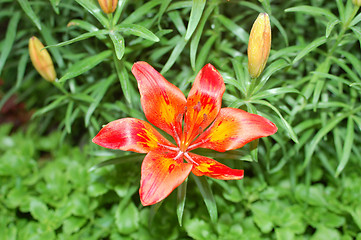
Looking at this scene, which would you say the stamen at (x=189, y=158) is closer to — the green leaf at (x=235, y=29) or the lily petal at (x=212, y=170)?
the lily petal at (x=212, y=170)

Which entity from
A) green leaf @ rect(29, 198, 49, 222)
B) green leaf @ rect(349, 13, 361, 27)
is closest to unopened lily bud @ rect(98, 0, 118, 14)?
green leaf @ rect(349, 13, 361, 27)

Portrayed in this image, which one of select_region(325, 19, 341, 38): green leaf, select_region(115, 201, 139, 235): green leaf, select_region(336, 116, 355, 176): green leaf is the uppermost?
select_region(325, 19, 341, 38): green leaf

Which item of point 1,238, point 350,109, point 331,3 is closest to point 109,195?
point 1,238

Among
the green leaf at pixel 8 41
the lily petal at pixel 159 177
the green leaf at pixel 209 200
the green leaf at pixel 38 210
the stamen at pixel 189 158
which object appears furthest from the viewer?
the green leaf at pixel 38 210

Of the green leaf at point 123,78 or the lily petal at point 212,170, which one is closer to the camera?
the lily petal at point 212,170

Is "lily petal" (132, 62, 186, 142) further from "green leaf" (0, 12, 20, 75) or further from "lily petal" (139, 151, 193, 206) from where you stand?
"green leaf" (0, 12, 20, 75)

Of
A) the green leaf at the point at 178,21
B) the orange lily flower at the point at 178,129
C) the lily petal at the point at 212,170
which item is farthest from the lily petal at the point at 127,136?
the green leaf at the point at 178,21

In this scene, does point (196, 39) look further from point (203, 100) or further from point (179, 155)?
point (179, 155)
